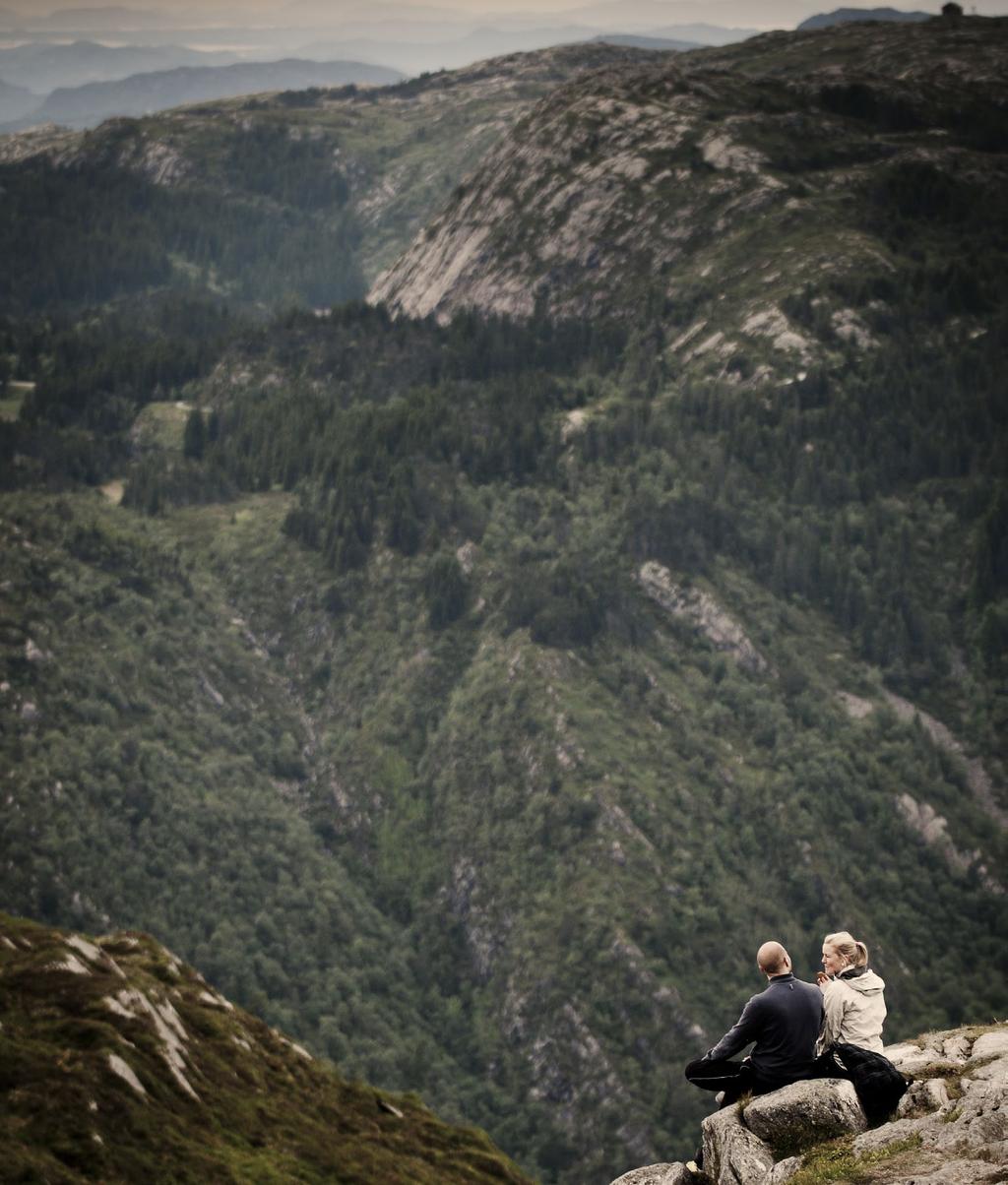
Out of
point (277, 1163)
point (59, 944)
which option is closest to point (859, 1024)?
point (277, 1163)

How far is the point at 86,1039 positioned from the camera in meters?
83.1

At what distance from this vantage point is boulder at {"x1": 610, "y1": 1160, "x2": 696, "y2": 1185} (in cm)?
4525

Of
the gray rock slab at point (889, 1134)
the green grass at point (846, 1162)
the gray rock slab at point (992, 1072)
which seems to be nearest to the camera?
the green grass at point (846, 1162)

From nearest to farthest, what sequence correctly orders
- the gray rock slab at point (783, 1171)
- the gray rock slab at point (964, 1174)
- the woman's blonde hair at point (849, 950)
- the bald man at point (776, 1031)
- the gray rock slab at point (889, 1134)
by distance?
the gray rock slab at point (964, 1174) → the gray rock slab at point (889, 1134) → the gray rock slab at point (783, 1171) → the bald man at point (776, 1031) → the woman's blonde hair at point (849, 950)

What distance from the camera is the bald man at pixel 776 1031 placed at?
1698 inches

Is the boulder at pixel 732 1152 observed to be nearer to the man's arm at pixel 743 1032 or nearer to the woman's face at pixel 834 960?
the man's arm at pixel 743 1032

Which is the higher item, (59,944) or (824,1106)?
(824,1106)

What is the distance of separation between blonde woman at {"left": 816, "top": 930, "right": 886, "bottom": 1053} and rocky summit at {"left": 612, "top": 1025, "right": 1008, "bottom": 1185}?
4.81 ft

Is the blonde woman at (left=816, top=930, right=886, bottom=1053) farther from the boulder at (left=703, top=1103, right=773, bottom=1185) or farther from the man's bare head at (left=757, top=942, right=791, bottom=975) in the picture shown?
the boulder at (left=703, top=1103, right=773, bottom=1185)

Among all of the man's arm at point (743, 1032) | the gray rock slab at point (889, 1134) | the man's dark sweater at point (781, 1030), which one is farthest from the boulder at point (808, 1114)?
the man's arm at point (743, 1032)

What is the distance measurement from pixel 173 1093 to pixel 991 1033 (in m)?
55.0

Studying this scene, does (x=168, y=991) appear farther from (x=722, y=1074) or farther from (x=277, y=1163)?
(x=722, y=1074)

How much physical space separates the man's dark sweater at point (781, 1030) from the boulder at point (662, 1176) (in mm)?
4065

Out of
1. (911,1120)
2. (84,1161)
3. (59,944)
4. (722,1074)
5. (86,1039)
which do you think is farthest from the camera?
(59,944)
